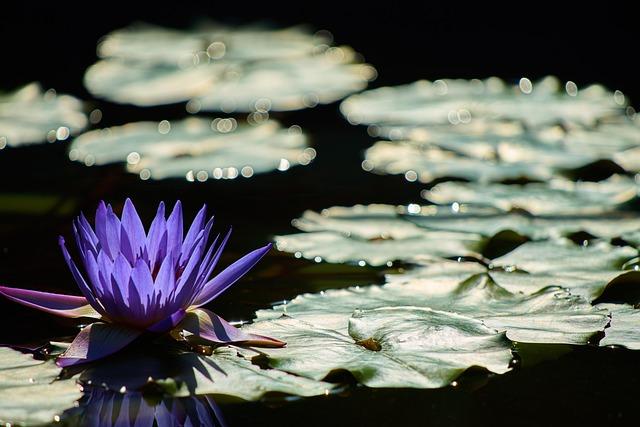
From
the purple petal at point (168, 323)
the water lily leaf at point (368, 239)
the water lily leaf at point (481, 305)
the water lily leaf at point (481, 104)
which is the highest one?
the water lily leaf at point (481, 104)

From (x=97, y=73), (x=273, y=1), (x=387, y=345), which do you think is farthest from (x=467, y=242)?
(x=273, y=1)

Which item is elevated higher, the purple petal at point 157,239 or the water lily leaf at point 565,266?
the purple petal at point 157,239

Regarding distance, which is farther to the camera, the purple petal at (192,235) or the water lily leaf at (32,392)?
the purple petal at (192,235)

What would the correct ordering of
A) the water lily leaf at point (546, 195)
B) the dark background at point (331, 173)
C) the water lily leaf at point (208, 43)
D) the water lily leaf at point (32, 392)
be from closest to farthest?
the water lily leaf at point (32, 392) < the dark background at point (331, 173) < the water lily leaf at point (546, 195) < the water lily leaf at point (208, 43)

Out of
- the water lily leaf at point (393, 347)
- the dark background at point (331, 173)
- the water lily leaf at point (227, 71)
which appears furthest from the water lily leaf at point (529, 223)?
the water lily leaf at point (227, 71)

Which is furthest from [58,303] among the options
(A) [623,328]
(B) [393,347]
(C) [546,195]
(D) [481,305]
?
(C) [546,195]

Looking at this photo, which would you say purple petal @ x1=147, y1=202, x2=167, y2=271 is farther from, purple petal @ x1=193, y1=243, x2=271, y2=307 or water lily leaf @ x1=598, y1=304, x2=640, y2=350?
water lily leaf @ x1=598, y1=304, x2=640, y2=350

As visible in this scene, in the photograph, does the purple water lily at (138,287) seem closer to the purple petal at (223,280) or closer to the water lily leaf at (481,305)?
the purple petal at (223,280)
